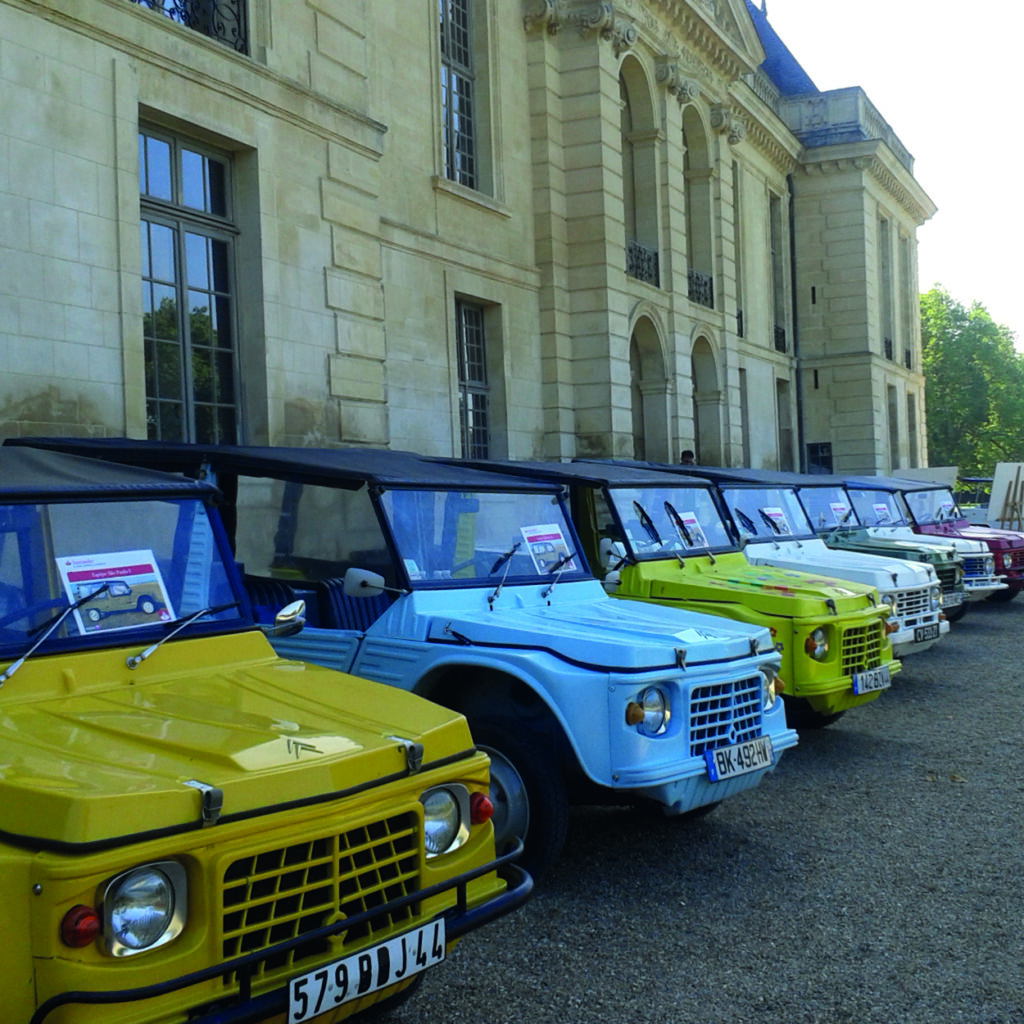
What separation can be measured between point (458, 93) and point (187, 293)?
25.9ft

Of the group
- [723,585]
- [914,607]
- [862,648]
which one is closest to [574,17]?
[914,607]

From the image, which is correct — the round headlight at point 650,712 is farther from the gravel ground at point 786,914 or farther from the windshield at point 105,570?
the windshield at point 105,570

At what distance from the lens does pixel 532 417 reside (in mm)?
18641

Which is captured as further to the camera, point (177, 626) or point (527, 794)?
point (527, 794)

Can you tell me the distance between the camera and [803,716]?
28.5 feet

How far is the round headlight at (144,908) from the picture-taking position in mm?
2828

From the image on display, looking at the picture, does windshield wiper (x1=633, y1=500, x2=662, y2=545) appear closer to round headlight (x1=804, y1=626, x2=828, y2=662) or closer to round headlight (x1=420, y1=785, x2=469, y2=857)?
round headlight (x1=804, y1=626, x2=828, y2=662)

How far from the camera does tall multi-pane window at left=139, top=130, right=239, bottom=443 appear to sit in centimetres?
1116

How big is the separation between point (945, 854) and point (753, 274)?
25.2 meters

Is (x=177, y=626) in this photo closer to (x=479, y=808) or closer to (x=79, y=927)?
(x=479, y=808)

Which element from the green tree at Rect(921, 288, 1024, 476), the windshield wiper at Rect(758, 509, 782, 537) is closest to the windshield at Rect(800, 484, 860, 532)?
the windshield wiper at Rect(758, 509, 782, 537)

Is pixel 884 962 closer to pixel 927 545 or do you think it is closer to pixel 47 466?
pixel 47 466

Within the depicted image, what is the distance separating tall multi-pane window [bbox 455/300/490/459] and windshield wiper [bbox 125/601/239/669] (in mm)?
12846

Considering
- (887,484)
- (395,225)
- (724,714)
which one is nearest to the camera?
(724,714)
